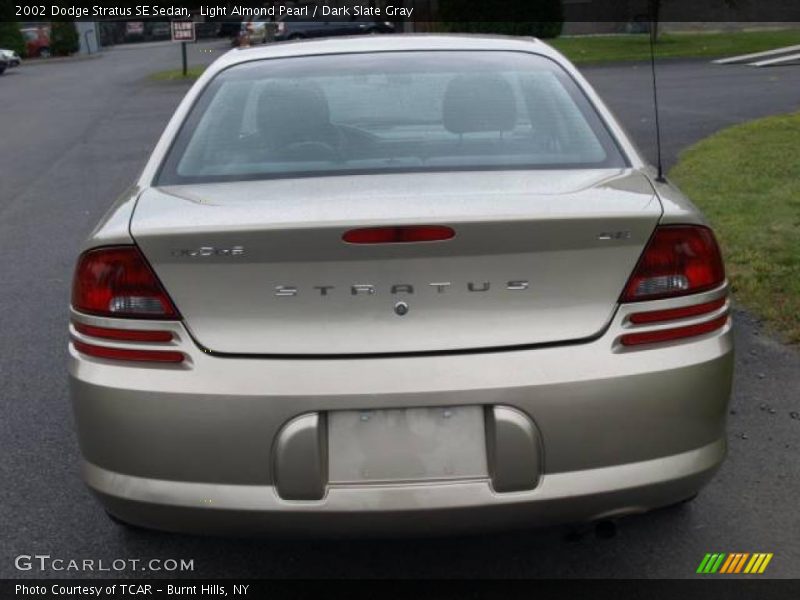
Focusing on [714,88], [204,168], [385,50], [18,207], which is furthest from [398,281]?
[714,88]

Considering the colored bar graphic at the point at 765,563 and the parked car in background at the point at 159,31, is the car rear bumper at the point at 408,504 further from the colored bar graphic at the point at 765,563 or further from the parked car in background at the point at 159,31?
the parked car in background at the point at 159,31

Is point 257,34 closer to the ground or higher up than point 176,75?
higher up

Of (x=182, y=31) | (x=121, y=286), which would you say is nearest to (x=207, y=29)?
(x=182, y=31)

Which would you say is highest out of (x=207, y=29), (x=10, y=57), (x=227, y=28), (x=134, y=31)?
(x=10, y=57)

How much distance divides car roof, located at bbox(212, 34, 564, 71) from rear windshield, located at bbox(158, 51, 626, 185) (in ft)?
0.23

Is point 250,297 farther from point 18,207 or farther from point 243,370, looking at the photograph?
point 18,207

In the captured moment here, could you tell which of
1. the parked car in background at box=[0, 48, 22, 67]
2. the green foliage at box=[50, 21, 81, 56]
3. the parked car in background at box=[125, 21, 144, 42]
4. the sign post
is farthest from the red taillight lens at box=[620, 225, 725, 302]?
the parked car in background at box=[125, 21, 144, 42]

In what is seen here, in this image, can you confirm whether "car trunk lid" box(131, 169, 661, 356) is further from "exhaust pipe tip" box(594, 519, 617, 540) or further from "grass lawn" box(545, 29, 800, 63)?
"grass lawn" box(545, 29, 800, 63)

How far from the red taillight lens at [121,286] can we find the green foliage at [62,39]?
53778mm

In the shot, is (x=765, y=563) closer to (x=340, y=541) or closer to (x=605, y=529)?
(x=605, y=529)

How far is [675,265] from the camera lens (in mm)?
3025

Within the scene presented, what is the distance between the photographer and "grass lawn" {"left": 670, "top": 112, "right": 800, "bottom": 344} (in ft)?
20.7

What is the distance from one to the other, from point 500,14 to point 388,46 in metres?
28.3

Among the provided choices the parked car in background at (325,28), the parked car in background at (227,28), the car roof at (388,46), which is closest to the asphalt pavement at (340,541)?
the car roof at (388,46)
